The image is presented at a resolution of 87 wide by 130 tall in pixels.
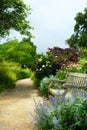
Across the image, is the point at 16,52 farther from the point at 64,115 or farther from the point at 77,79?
the point at 64,115

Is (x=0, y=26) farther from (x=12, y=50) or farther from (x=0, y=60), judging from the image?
(x=12, y=50)

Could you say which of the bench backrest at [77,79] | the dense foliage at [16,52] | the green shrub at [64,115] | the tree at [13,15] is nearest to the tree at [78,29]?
the dense foliage at [16,52]

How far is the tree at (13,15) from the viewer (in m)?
25.9

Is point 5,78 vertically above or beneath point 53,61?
beneath

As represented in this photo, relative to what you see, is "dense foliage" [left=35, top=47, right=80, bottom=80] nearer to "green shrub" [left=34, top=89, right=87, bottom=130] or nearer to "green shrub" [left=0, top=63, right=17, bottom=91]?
"green shrub" [left=0, top=63, right=17, bottom=91]

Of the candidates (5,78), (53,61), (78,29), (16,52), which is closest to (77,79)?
(53,61)

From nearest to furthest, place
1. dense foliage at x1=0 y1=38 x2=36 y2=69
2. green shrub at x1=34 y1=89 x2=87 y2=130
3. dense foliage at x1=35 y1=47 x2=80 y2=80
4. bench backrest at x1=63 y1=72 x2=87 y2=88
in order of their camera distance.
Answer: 1. green shrub at x1=34 y1=89 x2=87 y2=130
2. bench backrest at x1=63 y1=72 x2=87 y2=88
3. dense foliage at x1=35 y1=47 x2=80 y2=80
4. dense foliage at x1=0 y1=38 x2=36 y2=69

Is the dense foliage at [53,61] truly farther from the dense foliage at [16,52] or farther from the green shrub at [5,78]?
the dense foliage at [16,52]

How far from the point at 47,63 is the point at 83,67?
14.9 ft

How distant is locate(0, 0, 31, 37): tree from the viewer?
2589 cm

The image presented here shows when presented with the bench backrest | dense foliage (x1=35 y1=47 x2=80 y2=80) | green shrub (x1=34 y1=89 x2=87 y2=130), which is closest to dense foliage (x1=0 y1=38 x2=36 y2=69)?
dense foliage (x1=35 y1=47 x2=80 y2=80)

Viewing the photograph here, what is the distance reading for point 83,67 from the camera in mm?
18156

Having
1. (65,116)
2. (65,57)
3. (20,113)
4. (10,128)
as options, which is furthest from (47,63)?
(65,116)

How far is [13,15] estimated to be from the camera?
25.9 meters
